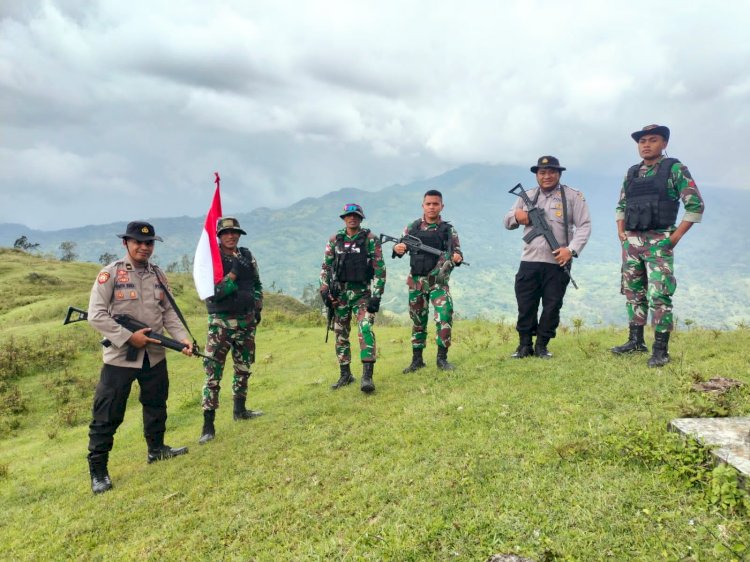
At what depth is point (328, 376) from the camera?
428 inches

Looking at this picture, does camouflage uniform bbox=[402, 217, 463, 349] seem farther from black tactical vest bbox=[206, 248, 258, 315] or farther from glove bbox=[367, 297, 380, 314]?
black tactical vest bbox=[206, 248, 258, 315]

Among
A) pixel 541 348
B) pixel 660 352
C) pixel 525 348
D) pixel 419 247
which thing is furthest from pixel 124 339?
pixel 660 352

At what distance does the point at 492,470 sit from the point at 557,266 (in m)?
4.50

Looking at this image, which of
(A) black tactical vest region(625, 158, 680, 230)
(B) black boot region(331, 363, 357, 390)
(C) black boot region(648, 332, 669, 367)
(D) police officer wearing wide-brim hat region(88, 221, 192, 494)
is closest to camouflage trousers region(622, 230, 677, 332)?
(C) black boot region(648, 332, 669, 367)

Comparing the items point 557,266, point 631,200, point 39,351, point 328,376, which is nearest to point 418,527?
point 557,266

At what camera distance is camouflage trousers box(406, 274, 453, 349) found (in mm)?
8086

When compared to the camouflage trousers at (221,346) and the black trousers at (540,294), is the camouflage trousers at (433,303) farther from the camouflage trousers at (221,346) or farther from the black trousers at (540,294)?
the camouflage trousers at (221,346)

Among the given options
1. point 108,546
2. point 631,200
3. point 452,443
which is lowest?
point 108,546

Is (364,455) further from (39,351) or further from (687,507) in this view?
(39,351)

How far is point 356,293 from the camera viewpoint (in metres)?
8.20

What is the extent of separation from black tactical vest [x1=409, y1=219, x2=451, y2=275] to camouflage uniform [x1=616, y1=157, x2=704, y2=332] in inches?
122

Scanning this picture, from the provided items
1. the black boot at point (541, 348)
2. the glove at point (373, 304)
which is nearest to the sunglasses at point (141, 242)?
the glove at point (373, 304)

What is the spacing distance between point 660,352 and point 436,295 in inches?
146

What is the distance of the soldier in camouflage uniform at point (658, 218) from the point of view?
6.54 metres
